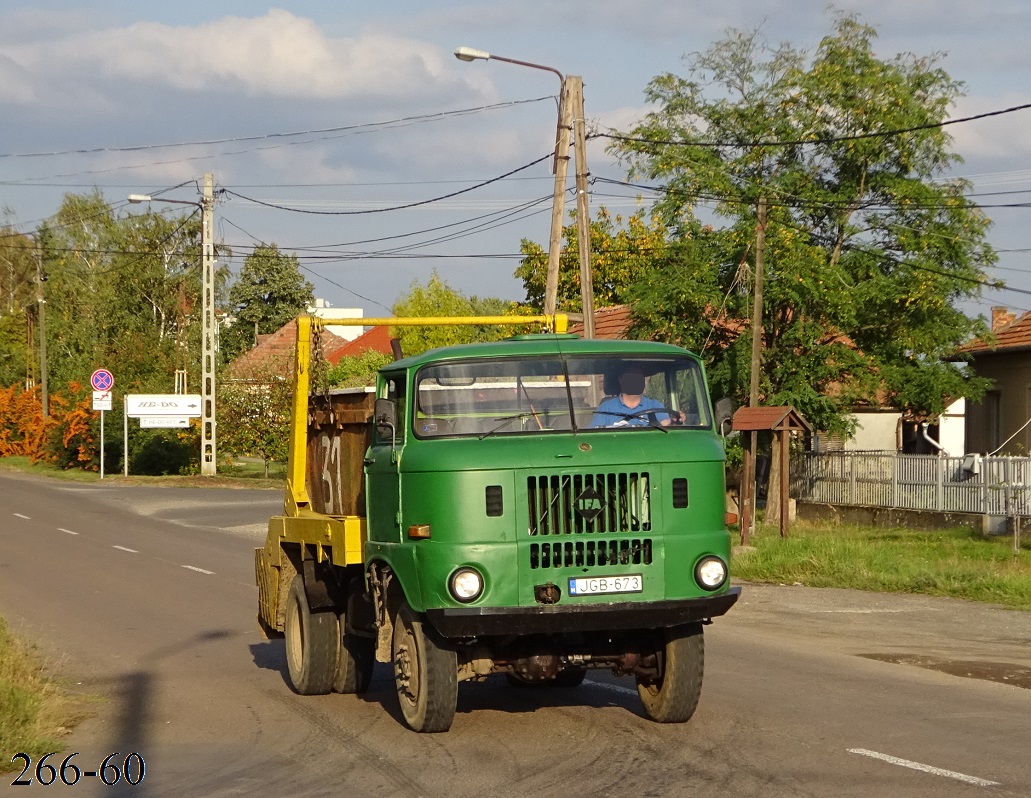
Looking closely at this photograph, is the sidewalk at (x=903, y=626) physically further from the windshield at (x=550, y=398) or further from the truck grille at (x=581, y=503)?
the truck grille at (x=581, y=503)

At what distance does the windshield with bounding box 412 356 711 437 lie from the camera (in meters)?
8.41

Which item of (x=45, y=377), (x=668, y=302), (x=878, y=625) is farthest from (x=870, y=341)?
(x=45, y=377)

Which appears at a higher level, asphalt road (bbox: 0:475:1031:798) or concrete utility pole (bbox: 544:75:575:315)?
concrete utility pole (bbox: 544:75:575:315)

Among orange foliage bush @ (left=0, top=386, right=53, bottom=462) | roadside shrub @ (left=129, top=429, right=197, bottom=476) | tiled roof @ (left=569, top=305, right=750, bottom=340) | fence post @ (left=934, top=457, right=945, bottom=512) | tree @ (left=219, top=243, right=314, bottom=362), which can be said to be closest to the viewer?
fence post @ (left=934, top=457, right=945, bottom=512)

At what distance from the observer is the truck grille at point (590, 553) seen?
25.9 feet

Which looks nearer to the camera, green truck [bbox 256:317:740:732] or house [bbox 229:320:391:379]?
green truck [bbox 256:317:740:732]

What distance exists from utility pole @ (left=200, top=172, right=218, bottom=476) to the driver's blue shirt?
34.8m

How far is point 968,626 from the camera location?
47.5ft

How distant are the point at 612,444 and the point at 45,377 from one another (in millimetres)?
60272

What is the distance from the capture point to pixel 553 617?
7.86 meters

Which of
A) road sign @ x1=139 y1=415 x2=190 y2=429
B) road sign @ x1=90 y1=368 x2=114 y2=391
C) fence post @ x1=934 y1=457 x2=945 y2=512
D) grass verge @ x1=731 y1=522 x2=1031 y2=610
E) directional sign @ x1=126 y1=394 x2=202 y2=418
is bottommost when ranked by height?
grass verge @ x1=731 y1=522 x2=1031 y2=610

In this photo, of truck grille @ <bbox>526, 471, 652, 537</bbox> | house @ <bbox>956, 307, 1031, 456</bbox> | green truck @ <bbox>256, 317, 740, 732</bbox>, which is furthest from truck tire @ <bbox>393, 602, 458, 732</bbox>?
house @ <bbox>956, 307, 1031, 456</bbox>

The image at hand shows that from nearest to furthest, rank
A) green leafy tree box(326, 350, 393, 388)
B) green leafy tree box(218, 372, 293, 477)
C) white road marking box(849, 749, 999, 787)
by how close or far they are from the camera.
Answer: white road marking box(849, 749, 999, 787) → green leafy tree box(218, 372, 293, 477) → green leafy tree box(326, 350, 393, 388)

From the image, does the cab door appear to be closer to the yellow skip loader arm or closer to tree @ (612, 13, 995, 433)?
the yellow skip loader arm
